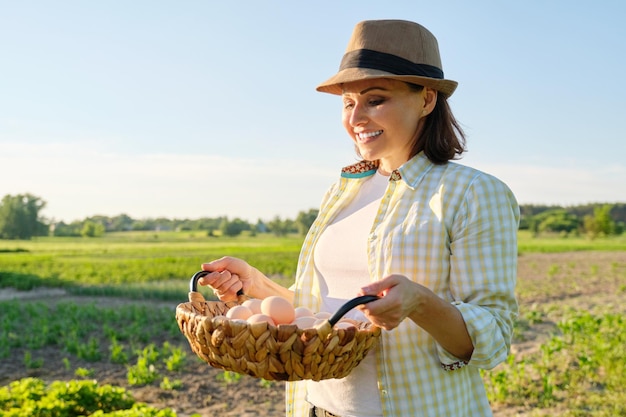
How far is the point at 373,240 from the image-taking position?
176cm

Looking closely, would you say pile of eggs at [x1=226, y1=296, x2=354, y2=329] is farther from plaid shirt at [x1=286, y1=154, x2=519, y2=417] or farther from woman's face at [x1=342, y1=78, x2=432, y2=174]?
woman's face at [x1=342, y1=78, x2=432, y2=174]

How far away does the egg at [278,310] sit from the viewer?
175 centimetres

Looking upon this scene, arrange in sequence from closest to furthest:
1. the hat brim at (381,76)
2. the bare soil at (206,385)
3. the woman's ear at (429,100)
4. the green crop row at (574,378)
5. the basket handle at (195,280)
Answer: the hat brim at (381,76) < the woman's ear at (429,100) < the basket handle at (195,280) < the green crop row at (574,378) < the bare soil at (206,385)

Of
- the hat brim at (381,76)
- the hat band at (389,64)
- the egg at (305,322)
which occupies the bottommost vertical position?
the egg at (305,322)

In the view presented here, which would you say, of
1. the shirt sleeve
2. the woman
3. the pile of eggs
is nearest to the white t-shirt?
the woman

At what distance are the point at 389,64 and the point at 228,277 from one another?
832mm

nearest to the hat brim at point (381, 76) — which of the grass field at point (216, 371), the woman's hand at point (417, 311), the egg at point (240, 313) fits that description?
the woman's hand at point (417, 311)

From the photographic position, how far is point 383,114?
177 centimetres

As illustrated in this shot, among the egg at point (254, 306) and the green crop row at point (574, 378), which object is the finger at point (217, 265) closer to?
the egg at point (254, 306)

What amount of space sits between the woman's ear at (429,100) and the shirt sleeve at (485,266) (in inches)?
10.9

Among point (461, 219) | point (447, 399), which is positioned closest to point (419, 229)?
point (461, 219)

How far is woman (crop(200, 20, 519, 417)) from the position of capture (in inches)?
64.0

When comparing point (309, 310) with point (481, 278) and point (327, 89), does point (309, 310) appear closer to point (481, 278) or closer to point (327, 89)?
point (481, 278)

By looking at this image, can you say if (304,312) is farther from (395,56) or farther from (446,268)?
(395,56)
